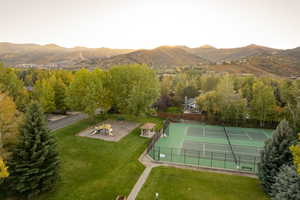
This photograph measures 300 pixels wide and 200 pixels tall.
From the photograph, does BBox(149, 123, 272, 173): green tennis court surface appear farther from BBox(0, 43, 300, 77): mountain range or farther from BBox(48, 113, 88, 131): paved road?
BBox(0, 43, 300, 77): mountain range

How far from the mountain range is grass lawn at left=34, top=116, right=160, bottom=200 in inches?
2965

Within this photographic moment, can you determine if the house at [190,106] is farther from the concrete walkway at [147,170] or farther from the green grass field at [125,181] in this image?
the concrete walkway at [147,170]

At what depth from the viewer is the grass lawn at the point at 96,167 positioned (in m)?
12.5

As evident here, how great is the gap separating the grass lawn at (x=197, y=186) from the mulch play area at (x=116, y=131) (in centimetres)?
868

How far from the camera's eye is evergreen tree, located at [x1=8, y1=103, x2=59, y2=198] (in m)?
10.8

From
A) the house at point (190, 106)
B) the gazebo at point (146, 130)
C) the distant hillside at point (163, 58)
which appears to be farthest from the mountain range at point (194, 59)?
the gazebo at point (146, 130)

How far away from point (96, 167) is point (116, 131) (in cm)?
942

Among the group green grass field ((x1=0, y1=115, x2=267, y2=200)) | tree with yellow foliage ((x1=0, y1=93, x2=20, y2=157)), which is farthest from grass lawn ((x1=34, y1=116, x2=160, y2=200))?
tree with yellow foliage ((x1=0, y1=93, x2=20, y2=157))

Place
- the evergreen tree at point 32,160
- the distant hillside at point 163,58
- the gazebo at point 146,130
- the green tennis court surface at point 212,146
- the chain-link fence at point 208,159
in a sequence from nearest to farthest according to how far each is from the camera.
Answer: the evergreen tree at point 32,160, the chain-link fence at point 208,159, the green tennis court surface at point 212,146, the gazebo at point 146,130, the distant hillside at point 163,58

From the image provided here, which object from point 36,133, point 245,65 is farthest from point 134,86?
point 245,65

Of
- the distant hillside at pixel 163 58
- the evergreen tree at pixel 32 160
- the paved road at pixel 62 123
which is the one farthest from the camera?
the distant hillside at pixel 163 58

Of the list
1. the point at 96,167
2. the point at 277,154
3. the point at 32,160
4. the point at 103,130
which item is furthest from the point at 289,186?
the point at 103,130

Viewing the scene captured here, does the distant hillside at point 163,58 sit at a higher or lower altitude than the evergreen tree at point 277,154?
higher

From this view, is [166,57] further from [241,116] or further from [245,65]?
[241,116]
